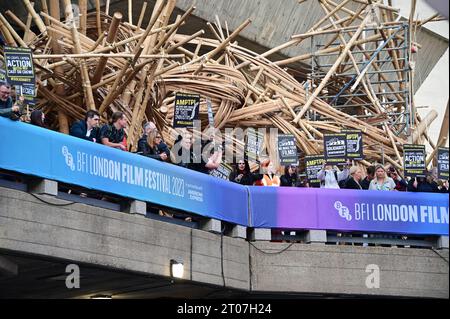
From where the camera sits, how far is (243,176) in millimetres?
17016

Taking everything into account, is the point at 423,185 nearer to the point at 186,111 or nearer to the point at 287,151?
the point at 287,151

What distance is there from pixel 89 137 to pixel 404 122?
10668 millimetres

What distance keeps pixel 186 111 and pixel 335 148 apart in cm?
273

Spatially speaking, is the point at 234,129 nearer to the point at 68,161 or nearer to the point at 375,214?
the point at 375,214

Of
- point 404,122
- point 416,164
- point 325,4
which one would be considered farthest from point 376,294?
point 325,4

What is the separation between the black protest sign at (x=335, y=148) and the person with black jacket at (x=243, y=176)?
1.34 metres

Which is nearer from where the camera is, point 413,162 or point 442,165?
point 413,162

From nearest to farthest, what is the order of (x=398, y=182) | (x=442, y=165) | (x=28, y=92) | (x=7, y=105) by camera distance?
(x=7, y=105) < (x=28, y=92) < (x=398, y=182) < (x=442, y=165)

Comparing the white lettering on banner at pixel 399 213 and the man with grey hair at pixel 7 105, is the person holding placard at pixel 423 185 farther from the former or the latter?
the man with grey hair at pixel 7 105

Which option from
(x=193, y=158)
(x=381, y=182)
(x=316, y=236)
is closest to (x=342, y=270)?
(x=316, y=236)

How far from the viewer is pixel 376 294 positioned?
16.8 meters

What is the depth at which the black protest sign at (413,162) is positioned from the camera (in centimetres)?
1802

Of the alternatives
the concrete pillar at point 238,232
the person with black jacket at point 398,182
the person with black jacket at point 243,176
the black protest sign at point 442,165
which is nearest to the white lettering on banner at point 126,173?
the concrete pillar at point 238,232

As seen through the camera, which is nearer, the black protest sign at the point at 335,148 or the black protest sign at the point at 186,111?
the black protest sign at the point at 186,111
